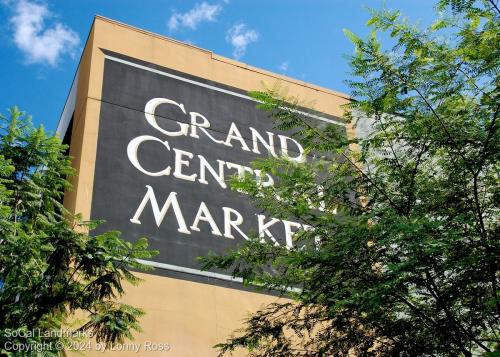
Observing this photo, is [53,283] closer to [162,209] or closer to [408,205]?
[408,205]

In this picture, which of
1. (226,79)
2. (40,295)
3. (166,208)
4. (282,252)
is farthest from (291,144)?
(40,295)

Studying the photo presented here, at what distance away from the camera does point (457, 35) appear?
30.3 ft

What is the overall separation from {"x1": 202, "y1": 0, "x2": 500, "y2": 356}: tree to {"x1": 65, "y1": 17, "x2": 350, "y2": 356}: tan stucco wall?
4.80 metres

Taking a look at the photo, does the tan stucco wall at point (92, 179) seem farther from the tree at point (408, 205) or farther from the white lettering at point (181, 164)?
the tree at point (408, 205)

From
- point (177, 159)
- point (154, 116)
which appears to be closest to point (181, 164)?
point (177, 159)

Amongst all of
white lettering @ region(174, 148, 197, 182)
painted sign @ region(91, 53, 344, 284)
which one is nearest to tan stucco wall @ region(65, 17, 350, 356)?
painted sign @ region(91, 53, 344, 284)

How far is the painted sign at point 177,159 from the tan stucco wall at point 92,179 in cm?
35

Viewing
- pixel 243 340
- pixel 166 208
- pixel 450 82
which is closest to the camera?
pixel 450 82

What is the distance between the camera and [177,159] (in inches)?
688

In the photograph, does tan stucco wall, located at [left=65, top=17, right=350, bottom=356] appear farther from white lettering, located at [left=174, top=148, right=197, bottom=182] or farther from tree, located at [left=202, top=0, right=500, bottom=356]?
tree, located at [left=202, top=0, right=500, bottom=356]

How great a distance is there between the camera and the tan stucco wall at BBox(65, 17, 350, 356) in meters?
14.3

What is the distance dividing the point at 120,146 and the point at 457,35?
406 inches

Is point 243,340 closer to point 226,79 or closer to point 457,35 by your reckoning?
point 457,35

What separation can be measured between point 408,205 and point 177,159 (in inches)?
382
